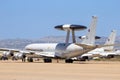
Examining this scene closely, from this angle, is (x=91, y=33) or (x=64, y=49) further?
(x=91, y=33)

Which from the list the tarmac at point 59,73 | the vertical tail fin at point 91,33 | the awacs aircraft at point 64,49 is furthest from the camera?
the vertical tail fin at point 91,33

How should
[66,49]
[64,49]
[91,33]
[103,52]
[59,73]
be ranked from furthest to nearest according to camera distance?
[103,52] < [91,33] < [64,49] < [66,49] < [59,73]

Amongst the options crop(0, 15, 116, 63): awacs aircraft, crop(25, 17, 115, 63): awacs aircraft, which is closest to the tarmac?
crop(25, 17, 115, 63): awacs aircraft

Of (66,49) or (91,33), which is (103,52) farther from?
(66,49)

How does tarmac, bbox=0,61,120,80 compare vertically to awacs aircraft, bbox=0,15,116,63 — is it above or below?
below

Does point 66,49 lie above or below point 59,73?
above

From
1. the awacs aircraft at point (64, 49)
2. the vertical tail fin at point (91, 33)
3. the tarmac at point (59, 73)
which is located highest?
the vertical tail fin at point (91, 33)

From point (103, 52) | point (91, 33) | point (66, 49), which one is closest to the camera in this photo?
point (66, 49)

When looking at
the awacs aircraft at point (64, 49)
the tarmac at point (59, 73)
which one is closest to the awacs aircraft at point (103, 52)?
the awacs aircraft at point (64, 49)

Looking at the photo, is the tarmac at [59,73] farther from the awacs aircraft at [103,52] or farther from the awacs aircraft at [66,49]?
the awacs aircraft at [103,52]

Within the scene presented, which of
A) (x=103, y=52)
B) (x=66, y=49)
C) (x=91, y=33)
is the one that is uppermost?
(x=91, y=33)

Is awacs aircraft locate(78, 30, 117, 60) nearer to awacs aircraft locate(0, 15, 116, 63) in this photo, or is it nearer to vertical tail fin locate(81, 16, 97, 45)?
awacs aircraft locate(0, 15, 116, 63)

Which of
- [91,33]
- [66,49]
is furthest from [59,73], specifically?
[91,33]

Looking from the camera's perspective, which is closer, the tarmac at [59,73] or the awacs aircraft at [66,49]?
the tarmac at [59,73]
